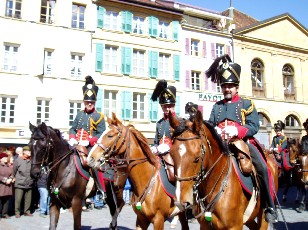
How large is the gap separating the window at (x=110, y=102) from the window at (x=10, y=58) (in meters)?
6.87

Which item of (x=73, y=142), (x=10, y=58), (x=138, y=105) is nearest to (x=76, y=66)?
(x=10, y=58)

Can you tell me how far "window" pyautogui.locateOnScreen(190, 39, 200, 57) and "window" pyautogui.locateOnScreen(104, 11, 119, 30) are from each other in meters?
7.19

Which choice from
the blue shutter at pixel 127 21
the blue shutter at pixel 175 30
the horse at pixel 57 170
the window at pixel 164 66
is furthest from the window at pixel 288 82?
the horse at pixel 57 170

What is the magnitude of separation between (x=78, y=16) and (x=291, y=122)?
23.4m

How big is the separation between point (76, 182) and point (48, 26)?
65.3 ft

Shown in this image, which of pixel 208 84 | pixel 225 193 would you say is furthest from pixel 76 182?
pixel 208 84

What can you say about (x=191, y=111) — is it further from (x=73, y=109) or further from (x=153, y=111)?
(x=153, y=111)

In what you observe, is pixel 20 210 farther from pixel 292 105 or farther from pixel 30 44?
pixel 292 105

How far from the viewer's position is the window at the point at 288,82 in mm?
35062

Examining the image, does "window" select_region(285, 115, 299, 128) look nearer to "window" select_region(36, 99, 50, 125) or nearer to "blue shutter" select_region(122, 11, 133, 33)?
"blue shutter" select_region(122, 11, 133, 33)

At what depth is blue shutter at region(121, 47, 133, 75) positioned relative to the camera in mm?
27094

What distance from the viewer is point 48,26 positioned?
24.8 meters

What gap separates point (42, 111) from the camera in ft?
78.3

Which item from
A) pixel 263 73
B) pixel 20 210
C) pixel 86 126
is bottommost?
pixel 20 210
